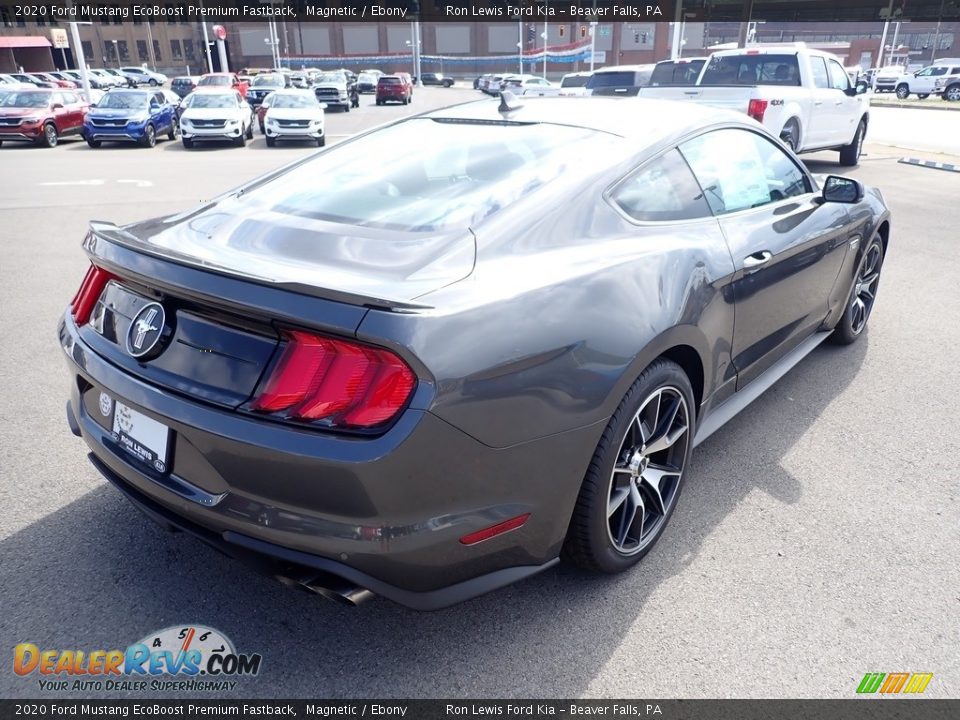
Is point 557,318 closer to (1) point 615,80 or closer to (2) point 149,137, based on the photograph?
(1) point 615,80

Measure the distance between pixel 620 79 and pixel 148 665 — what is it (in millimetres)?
17234

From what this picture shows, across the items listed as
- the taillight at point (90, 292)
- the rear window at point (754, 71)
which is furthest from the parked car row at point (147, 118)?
the taillight at point (90, 292)

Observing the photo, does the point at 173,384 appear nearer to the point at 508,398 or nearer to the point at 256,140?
the point at 508,398

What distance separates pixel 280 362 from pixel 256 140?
20.9 metres

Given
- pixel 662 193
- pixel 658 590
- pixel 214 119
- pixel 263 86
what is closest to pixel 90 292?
pixel 662 193

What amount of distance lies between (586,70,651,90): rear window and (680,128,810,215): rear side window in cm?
1422

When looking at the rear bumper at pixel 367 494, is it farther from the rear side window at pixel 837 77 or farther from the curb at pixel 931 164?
the curb at pixel 931 164

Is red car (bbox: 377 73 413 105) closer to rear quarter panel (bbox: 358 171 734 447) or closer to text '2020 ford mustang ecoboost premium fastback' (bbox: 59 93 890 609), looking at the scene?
text '2020 ford mustang ecoboost premium fastback' (bbox: 59 93 890 609)

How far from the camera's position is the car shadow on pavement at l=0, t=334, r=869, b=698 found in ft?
7.25

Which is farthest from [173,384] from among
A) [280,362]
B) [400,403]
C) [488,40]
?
[488,40]

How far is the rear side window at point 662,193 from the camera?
8.79 ft

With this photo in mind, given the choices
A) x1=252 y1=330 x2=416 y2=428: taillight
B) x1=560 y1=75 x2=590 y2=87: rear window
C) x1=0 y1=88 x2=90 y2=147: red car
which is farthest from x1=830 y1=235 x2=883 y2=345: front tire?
x1=560 y1=75 x2=590 y2=87: rear window

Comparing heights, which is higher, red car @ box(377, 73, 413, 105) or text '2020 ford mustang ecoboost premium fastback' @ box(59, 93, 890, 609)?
text '2020 ford mustang ecoboost premium fastback' @ box(59, 93, 890, 609)

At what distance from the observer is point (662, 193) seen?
2824 mm
